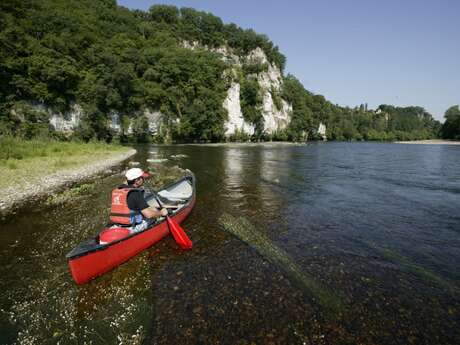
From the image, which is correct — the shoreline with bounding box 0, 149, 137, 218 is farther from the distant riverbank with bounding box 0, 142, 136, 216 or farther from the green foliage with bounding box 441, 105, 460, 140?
the green foliage with bounding box 441, 105, 460, 140

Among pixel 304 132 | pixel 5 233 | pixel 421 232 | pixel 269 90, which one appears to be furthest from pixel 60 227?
pixel 304 132

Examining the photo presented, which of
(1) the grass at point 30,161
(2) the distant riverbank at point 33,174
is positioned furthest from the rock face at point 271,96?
(2) the distant riverbank at point 33,174

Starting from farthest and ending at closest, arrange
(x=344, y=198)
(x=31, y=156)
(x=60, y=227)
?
(x=31, y=156) < (x=344, y=198) < (x=60, y=227)

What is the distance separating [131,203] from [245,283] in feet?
11.8

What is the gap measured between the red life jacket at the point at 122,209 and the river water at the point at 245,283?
1.24 metres

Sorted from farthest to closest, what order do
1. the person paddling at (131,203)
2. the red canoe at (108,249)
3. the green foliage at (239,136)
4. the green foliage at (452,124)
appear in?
the green foliage at (452,124)
the green foliage at (239,136)
the person paddling at (131,203)
the red canoe at (108,249)

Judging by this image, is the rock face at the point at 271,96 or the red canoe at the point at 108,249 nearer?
the red canoe at the point at 108,249

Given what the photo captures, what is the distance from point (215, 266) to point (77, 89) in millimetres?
64095

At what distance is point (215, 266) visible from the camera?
724 cm

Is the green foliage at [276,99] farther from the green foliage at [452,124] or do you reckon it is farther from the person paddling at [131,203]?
the person paddling at [131,203]

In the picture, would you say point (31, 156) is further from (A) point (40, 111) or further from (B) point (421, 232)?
(A) point (40, 111)

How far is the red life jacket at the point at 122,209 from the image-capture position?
6773 millimetres

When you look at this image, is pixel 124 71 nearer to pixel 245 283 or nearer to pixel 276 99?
pixel 276 99

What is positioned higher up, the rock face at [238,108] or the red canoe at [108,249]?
the rock face at [238,108]
